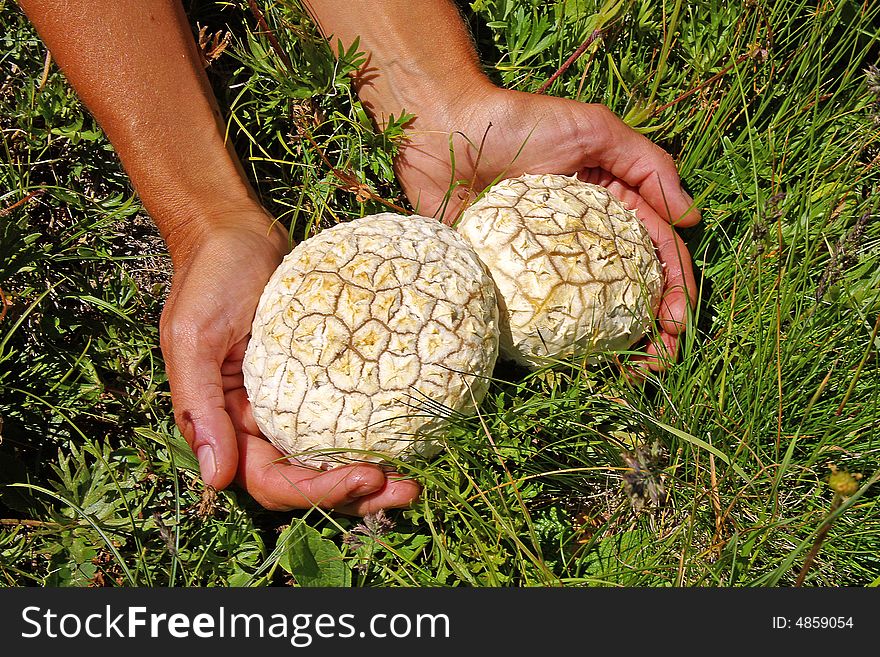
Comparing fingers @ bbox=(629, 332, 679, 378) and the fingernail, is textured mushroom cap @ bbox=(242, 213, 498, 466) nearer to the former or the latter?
the fingernail

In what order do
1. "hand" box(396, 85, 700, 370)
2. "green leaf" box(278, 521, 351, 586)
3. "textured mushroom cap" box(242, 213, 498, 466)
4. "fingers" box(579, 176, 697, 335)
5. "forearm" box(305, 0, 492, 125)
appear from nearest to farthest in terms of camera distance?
"textured mushroom cap" box(242, 213, 498, 466) < "green leaf" box(278, 521, 351, 586) < "fingers" box(579, 176, 697, 335) < "hand" box(396, 85, 700, 370) < "forearm" box(305, 0, 492, 125)

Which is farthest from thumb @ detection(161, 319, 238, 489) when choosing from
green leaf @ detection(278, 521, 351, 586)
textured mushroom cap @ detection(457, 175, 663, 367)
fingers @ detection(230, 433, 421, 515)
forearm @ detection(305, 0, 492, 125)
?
forearm @ detection(305, 0, 492, 125)

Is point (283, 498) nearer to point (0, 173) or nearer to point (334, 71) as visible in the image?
point (334, 71)

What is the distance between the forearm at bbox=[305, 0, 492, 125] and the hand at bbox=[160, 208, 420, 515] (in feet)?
2.80

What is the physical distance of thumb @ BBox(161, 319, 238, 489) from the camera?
2.27 m

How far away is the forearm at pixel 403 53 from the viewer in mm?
2938

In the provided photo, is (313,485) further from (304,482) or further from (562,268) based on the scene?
(562,268)

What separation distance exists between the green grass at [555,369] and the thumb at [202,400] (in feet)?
0.56

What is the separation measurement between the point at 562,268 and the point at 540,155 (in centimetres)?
68

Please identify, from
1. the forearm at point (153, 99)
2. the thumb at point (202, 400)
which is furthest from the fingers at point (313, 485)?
the forearm at point (153, 99)

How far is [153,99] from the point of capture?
8.70ft

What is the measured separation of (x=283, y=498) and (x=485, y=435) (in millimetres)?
660

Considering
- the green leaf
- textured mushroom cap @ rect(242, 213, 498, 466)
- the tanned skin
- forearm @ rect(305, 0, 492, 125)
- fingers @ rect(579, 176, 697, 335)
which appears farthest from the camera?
forearm @ rect(305, 0, 492, 125)

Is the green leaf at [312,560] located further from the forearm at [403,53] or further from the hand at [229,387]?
the forearm at [403,53]
